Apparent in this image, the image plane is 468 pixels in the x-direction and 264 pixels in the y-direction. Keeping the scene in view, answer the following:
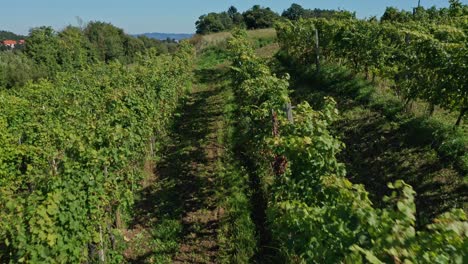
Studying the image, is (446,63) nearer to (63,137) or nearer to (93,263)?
(93,263)

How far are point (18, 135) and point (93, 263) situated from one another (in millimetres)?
6355

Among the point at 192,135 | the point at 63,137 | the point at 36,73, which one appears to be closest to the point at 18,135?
the point at 63,137

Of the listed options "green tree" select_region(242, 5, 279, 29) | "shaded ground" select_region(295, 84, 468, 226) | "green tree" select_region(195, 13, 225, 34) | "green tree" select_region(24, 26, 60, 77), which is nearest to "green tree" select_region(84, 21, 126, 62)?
"green tree" select_region(24, 26, 60, 77)

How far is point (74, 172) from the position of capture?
6008mm

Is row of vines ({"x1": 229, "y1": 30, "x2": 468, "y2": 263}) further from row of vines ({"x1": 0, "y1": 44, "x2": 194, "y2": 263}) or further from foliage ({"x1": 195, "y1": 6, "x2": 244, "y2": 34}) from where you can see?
foliage ({"x1": 195, "y1": 6, "x2": 244, "y2": 34})

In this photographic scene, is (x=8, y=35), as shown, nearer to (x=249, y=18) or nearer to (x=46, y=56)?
(x=249, y=18)

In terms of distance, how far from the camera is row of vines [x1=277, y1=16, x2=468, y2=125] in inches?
363

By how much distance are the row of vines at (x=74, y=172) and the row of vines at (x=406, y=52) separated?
7.39 meters

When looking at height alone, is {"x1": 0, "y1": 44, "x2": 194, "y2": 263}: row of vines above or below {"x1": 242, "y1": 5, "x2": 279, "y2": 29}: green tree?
below

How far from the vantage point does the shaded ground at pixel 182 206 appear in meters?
7.69

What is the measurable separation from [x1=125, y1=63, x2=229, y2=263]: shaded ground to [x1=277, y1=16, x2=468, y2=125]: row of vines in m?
6.12

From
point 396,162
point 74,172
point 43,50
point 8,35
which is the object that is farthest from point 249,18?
point 8,35

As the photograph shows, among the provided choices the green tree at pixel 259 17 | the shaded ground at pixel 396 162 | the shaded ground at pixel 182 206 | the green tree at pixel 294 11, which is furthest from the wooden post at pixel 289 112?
the green tree at pixel 294 11

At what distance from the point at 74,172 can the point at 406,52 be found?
1053 centimetres
